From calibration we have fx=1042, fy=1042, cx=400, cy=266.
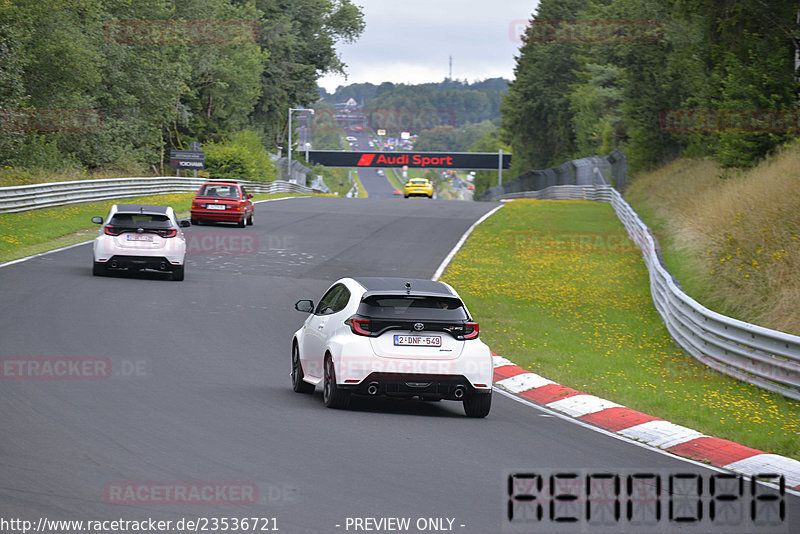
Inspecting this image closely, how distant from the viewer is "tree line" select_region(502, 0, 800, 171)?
105 feet

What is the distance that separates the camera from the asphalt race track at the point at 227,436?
7.07 metres

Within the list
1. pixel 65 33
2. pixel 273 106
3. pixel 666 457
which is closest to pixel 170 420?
pixel 666 457

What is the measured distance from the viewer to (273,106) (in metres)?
87.6

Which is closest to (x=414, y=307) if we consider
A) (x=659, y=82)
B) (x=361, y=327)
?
(x=361, y=327)

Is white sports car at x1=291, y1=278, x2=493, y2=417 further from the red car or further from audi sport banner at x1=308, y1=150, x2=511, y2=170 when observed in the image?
audi sport banner at x1=308, y1=150, x2=511, y2=170

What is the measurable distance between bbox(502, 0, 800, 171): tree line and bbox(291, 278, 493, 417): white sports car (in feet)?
71.8

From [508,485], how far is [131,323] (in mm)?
10121

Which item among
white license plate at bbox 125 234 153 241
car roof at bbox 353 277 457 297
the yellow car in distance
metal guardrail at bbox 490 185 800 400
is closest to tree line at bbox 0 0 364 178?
the yellow car in distance

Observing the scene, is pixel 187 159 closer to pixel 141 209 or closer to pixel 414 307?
pixel 141 209

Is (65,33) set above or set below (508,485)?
above

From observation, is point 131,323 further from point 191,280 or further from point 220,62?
point 220,62

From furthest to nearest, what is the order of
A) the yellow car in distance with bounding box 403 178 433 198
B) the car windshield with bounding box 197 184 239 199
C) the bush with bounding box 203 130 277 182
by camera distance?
the yellow car in distance with bounding box 403 178 433 198
the bush with bounding box 203 130 277 182
the car windshield with bounding box 197 184 239 199

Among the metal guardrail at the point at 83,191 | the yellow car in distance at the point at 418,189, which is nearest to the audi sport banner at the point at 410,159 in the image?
the yellow car in distance at the point at 418,189

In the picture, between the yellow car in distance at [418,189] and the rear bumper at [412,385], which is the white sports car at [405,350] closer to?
the rear bumper at [412,385]
